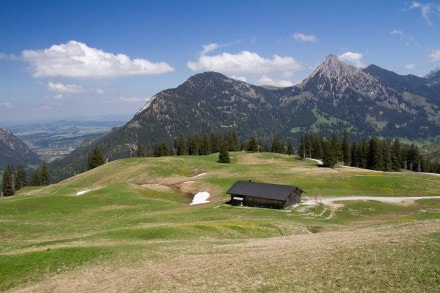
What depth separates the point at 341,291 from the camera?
17.9 meters

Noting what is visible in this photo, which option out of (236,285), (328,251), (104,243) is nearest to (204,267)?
(236,285)

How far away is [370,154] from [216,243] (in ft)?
369

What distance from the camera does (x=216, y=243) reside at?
35969mm

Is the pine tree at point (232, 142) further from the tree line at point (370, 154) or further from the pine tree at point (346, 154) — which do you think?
the pine tree at point (346, 154)

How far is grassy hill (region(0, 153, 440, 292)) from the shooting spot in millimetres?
20702

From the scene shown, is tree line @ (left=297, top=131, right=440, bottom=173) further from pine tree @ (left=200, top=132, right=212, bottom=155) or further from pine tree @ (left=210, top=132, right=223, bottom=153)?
pine tree @ (left=200, top=132, right=212, bottom=155)

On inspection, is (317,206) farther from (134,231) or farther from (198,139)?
(198,139)

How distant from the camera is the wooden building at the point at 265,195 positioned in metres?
67.8

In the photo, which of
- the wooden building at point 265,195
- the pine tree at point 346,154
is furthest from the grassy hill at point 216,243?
the pine tree at point 346,154

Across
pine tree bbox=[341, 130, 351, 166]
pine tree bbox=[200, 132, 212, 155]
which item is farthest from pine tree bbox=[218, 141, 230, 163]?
pine tree bbox=[341, 130, 351, 166]

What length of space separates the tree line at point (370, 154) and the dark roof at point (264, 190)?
2191 inches

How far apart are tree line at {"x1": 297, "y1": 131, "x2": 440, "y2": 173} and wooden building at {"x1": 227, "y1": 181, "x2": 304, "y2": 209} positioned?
55.5 metres

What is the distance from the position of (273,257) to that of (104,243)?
1878cm

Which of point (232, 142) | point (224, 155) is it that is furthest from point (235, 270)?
point (232, 142)
